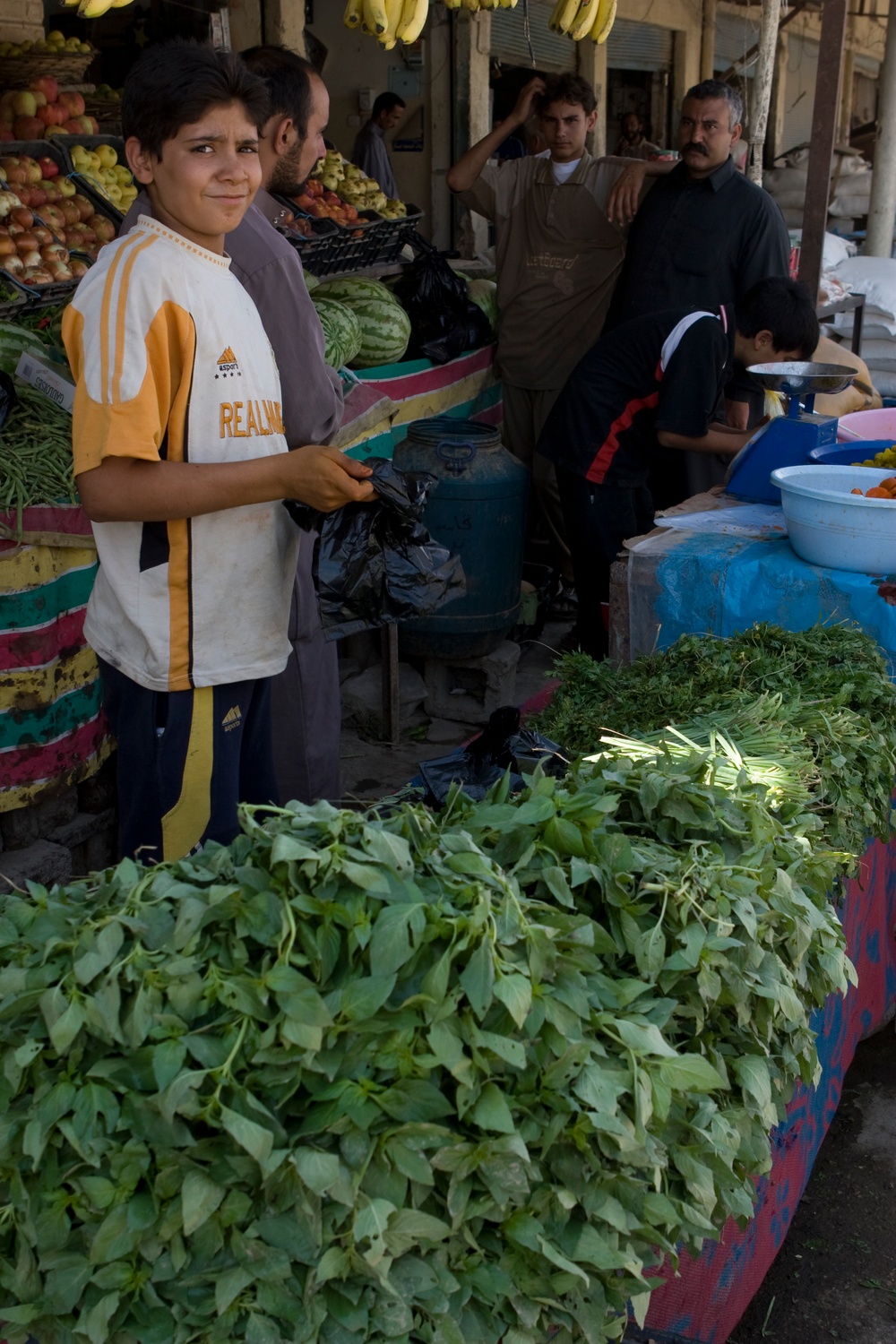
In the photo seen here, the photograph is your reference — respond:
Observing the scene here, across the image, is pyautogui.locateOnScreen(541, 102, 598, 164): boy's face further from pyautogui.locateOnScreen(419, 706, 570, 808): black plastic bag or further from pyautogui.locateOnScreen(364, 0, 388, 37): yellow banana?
pyautogui.locateOnScreen(419, 706, 570, 808): black plastic bag

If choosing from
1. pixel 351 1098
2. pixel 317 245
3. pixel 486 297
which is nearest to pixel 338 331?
pixel 317 245

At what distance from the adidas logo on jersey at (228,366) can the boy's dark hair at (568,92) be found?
14.3ft

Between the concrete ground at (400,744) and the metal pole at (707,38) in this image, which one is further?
the metal pole at (707,38)

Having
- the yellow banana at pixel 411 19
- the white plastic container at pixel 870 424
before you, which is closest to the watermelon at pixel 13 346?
the yellow banana at pixel 411 19

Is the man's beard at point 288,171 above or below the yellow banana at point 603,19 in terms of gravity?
below

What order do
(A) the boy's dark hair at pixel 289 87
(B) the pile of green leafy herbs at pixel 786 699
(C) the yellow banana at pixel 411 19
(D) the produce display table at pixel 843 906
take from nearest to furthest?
1. (D) the produce display table at pixel 843 906
2. (B) the pile of green leafy herbs at pixel 786 699
3. (A) the boy's dark hair at pixel 289 87
4. (C) the yellow banana at pixel 411 19

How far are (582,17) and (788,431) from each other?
3.28 metres

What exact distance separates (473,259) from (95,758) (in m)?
5.21

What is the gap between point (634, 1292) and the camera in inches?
56.5

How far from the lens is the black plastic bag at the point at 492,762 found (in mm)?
2410

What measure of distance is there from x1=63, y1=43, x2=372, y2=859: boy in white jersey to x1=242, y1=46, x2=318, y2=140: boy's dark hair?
13.9 inches

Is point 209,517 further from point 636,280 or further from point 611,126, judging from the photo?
point 611,126

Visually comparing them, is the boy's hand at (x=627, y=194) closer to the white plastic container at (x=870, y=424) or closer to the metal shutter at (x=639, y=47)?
the white plastic container at (x=870, y=424)

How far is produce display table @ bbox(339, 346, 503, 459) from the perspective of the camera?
5250 mm
